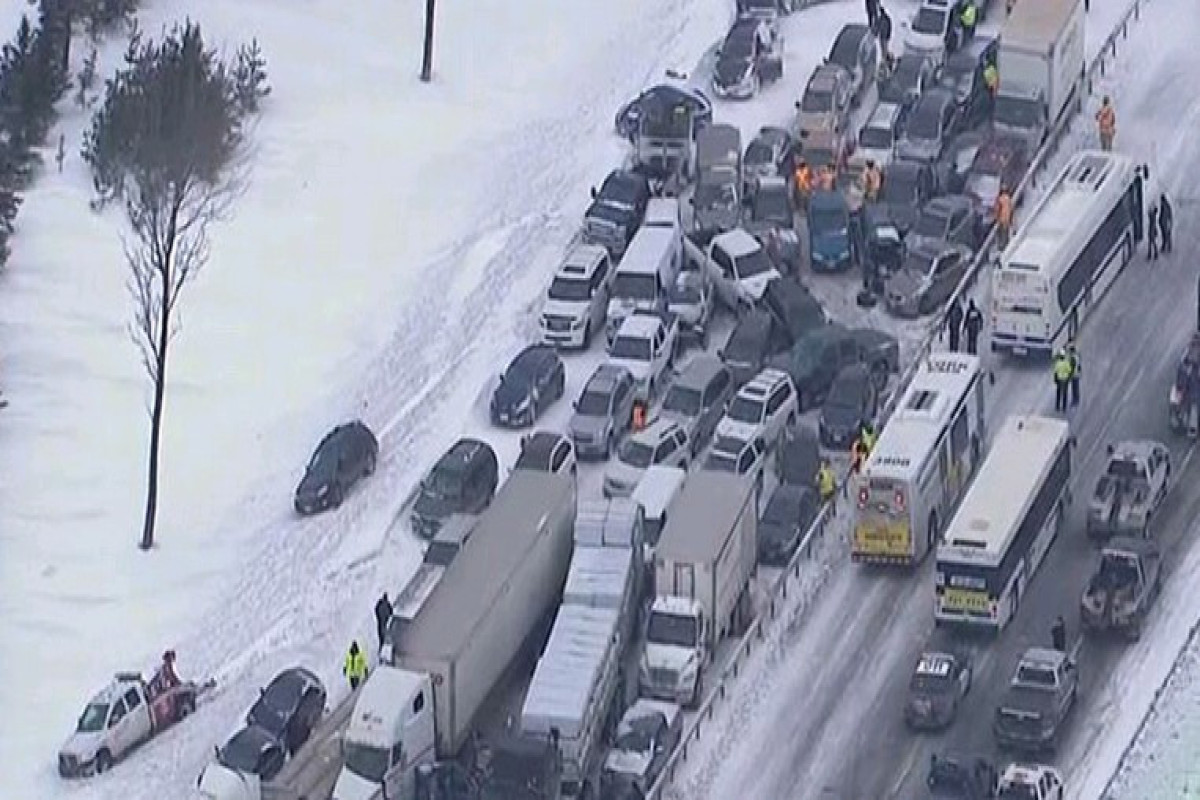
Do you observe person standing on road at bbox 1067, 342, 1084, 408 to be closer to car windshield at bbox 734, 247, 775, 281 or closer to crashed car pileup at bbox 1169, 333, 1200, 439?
crashed car pileup at bbox 1169, 333, 1200, 439

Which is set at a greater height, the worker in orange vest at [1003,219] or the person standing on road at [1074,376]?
the worker in orange vest at [1003,219]

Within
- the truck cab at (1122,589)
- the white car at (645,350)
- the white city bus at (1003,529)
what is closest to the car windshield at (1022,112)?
the white car at (645,350)

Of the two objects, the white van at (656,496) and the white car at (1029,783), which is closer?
the white car at (1029,783)

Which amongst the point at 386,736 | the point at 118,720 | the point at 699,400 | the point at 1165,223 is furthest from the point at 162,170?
the point at 1165,223

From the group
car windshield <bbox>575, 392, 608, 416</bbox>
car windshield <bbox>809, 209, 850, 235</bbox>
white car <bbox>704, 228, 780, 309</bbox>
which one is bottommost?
car windshield <bbox>575, 392, 608, 416</bbox>

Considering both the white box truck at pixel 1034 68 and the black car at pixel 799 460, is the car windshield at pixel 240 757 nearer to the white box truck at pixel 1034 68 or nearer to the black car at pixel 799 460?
the black car at pixel 799 460

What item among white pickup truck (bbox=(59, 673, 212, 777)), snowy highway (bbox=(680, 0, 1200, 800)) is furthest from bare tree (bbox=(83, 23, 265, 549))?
snowy highway (bbox=(680, 0, 1200, 800))

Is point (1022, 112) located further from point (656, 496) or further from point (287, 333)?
point (656, 496)
